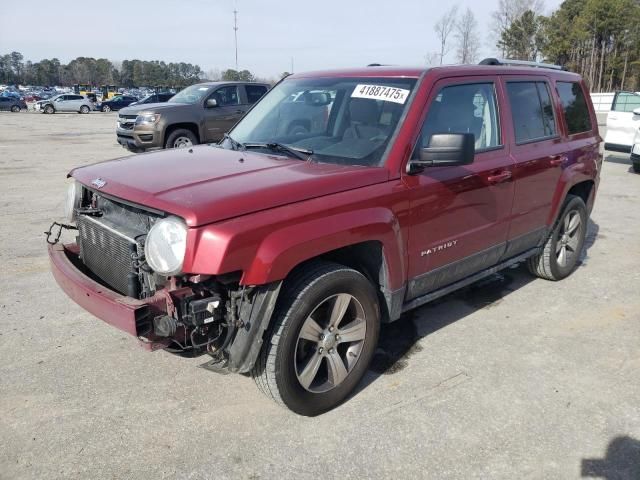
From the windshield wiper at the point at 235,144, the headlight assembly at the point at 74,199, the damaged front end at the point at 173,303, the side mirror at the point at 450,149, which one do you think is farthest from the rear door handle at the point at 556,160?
the headlight assembly at the point at 74,199

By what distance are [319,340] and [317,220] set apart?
700 millimetres

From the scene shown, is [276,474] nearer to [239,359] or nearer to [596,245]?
[239,359]

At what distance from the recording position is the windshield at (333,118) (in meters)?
3.33

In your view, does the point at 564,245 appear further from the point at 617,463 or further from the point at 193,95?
the point at 193,95

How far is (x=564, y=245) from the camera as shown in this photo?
5.18 meters

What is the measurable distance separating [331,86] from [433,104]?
0.82 metres

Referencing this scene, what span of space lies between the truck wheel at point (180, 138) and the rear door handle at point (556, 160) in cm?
927

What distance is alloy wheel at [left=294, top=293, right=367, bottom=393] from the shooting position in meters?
2.94

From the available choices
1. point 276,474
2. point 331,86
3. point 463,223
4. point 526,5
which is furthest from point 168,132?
point 526,5

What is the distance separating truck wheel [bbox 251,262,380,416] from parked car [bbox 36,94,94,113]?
44.4 m

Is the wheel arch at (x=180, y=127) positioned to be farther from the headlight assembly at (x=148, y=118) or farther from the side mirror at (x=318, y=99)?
the side mirror at (x=318, y=99)

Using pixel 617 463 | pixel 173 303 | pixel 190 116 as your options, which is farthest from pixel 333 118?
pixel 190 116

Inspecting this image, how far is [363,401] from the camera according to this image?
3.20 m

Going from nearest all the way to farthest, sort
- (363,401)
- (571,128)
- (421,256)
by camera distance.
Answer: (363,401) → (421,256) → (571,128)
